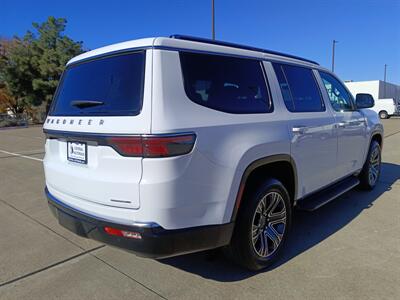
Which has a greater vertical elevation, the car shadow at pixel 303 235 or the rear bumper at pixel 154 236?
the rear bumper at pixel 154 236

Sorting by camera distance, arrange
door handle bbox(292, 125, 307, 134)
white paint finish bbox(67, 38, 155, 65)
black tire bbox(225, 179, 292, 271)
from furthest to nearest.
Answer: door handle bbox(292, 125, 307, 134), black tire bbox(225, 179, 292, 271), white paint finish bbox(67, 38, 155, 65)

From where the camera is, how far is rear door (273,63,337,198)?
3.38 metres

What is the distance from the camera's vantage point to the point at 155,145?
7.26 feet

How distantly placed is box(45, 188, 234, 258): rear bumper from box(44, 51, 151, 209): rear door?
0.16 meters

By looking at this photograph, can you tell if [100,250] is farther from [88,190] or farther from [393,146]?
[393,146]

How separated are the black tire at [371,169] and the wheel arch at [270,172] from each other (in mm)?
2541

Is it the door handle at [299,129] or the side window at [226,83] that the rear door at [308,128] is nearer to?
the door handle at [299,129]

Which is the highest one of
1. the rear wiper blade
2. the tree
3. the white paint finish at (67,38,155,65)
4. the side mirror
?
the tree

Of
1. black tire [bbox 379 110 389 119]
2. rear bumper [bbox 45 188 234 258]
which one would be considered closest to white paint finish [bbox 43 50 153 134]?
rear bumper [bbox 45 188 234 258]

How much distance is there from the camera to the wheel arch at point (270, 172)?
2.71 m

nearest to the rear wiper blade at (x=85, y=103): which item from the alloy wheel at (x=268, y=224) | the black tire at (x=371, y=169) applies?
the alloy wheel at (x=268, y=224)

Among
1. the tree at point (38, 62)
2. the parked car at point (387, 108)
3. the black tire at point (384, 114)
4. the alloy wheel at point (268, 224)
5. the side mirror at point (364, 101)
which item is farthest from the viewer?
the tree at point (38, 62)

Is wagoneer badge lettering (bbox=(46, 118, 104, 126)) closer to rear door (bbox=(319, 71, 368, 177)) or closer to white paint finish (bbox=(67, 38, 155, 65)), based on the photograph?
white paint finish (bbox=(67, 38, 155, 65))

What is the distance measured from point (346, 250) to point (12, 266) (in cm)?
338
